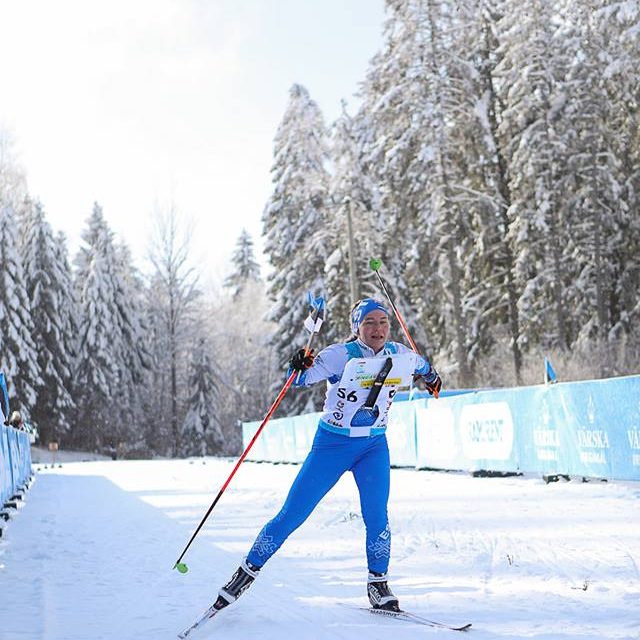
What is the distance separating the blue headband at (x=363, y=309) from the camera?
17.1 ft

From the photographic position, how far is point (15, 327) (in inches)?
1794

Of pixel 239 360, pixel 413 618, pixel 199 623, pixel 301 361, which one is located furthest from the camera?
pixel 239 360

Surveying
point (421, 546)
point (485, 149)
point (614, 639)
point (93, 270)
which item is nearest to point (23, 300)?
point (93, 270)

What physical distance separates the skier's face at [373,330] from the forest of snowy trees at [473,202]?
23.2 m

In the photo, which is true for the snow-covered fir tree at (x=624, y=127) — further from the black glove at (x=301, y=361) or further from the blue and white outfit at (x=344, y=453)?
the black glove at (x=301, y=361)

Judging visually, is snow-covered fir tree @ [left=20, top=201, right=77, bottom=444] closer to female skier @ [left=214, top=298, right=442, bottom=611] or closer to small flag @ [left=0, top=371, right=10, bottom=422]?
small flag @ [left=0, top=371, right=10, bottom=422]

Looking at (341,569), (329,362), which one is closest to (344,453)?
(329,362)

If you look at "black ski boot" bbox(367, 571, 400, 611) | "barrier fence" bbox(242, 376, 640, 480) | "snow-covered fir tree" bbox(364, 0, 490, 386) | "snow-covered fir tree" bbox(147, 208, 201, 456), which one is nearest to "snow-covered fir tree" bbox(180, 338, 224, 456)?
"snow-covered fir tree" bbox(147, 208, 201, 456)

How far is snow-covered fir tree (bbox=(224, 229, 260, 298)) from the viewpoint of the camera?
7669 cm

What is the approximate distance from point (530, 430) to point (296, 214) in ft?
106

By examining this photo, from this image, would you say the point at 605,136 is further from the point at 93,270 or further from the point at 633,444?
the point at 93,270

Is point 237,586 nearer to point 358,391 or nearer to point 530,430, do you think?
point 358,391

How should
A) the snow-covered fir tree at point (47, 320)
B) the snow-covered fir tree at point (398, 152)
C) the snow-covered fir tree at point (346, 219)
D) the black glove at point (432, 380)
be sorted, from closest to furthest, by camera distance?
the black glove at point (432, 380)
the snow-covered fir tree at point (398, 152)
the snow-covered fir tree at point (346, 219)
the snow-covered fir tree at point (47, 320)

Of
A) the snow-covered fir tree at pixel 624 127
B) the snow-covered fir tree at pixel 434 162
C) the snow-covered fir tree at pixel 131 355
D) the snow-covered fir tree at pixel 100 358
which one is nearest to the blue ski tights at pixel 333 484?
the snow-covered fir tree at pixel 624 127
